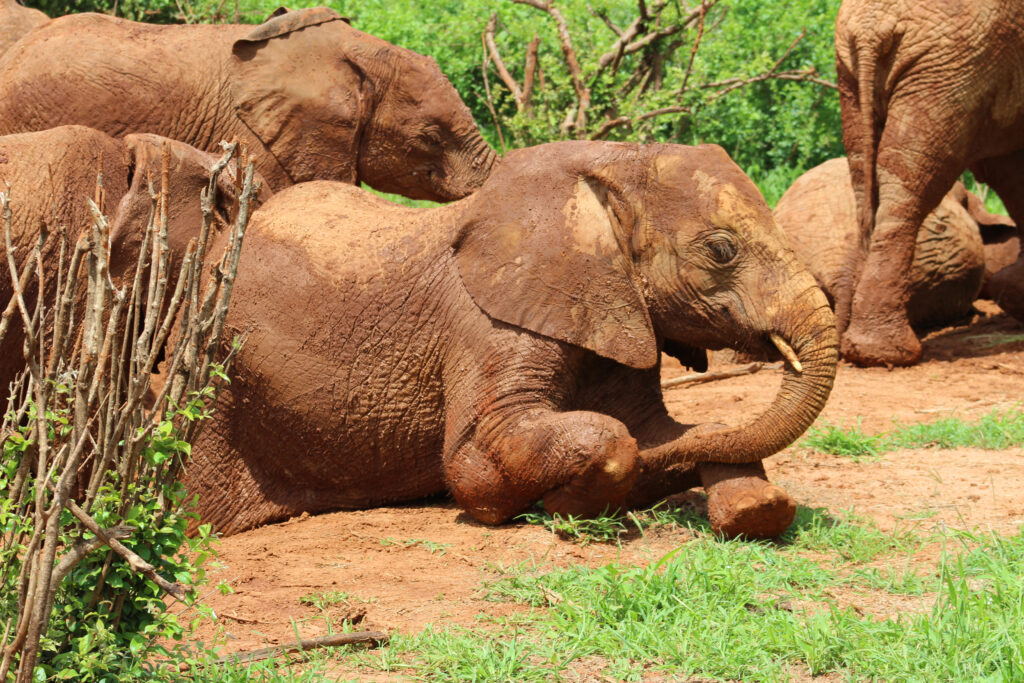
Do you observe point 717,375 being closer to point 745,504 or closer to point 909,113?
point 909,113

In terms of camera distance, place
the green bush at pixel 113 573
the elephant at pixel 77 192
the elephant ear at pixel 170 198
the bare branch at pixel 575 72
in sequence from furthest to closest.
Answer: the bare branch at pixel 575 72, the elephant ear at pixel 170 198, the elephant at pixel 77 192, the green bush at pixel 113 573

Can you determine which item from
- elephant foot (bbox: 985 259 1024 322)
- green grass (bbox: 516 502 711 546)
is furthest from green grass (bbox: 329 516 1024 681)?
elephant foot (bbox: 985 259 1024 322)

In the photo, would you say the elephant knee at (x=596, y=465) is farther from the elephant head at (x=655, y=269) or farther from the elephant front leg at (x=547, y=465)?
the elephant head at (x=655, y=269)

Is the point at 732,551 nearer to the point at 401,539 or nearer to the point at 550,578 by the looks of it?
the point at 550,578

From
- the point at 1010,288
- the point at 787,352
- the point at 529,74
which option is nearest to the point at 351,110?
the point at 787,352

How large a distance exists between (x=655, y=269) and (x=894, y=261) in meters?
3.77

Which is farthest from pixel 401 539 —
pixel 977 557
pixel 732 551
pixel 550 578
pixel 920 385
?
pixel 920 385

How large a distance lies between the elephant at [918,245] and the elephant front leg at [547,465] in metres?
4.40

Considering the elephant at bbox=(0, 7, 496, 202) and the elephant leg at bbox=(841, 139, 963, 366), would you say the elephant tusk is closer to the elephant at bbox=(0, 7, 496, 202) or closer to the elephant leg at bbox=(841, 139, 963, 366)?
the elephant at bbox=(0, 7, 496, 202)

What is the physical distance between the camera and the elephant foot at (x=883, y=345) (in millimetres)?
8328

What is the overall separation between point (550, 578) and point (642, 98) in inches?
332

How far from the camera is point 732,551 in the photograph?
4.73 meters

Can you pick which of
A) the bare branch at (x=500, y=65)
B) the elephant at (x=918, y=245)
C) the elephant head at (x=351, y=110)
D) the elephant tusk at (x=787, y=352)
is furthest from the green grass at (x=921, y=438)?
the bare branch at (x=500, y=65)

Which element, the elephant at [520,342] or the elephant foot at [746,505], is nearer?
the elephant foot at [746,505]
